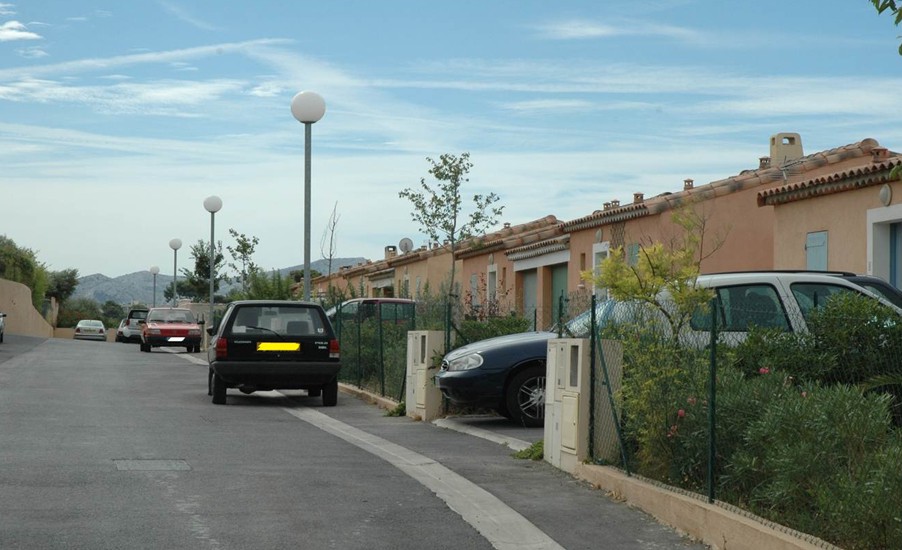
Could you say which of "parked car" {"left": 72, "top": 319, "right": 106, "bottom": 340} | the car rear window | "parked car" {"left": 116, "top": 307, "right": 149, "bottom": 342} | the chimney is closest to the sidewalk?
the car rear window

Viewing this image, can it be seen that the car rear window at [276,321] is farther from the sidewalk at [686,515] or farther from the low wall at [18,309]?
the low wall at [18,309]

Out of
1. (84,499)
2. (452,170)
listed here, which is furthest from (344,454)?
(452,170)

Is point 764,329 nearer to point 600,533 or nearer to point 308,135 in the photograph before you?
point 600,533

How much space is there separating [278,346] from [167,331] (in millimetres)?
23050

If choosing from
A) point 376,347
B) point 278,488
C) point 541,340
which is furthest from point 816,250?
point 278,488

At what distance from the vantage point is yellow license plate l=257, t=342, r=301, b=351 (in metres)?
18.5

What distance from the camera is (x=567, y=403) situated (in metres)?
11.0

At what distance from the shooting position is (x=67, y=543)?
24.5 feet

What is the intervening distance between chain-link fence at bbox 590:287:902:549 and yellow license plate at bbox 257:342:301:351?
25.3 feet

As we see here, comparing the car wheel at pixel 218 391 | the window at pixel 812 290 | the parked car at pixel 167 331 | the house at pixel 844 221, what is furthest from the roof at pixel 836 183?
the parked car at pixel 167 331

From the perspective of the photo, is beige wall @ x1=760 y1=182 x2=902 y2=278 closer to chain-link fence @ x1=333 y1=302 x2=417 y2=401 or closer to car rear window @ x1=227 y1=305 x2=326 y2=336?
chain-link fence @ x1=333 y1=302 x2=417 y2=401

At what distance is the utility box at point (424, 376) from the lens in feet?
54.1

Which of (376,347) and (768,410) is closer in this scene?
(768,410)

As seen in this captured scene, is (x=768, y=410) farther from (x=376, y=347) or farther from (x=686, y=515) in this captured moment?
(x=376, y=347)
